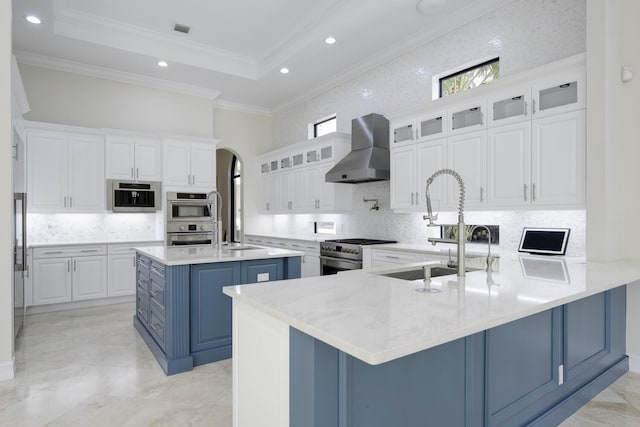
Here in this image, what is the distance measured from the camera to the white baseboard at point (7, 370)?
9.45ft

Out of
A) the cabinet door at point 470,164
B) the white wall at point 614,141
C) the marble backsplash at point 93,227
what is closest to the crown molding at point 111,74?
the marble backsplash at point 93,227

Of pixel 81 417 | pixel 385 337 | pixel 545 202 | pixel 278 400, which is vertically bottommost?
pixel 81 417

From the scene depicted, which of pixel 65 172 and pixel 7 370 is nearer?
pixel 7 370

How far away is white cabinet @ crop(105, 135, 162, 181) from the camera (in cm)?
558

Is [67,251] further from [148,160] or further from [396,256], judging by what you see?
[396,256]

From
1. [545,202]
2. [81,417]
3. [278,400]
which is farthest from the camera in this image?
[545,202]

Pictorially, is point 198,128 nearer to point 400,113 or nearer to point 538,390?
point 400,113

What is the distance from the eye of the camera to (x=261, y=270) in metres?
3.52

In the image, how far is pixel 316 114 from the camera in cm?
679

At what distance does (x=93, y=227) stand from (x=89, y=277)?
938 mm

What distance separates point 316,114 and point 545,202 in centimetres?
445

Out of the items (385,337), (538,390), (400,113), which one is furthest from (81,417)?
(400,113)

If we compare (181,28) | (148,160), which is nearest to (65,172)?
(148,160)

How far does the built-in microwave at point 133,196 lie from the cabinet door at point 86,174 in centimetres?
15
